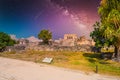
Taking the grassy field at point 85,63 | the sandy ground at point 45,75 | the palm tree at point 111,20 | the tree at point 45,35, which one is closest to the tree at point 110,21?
the palm tree at point 111,20

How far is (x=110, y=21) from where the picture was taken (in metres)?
47.2

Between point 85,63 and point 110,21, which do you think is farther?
point 110,21

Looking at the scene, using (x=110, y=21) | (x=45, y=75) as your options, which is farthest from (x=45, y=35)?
(x=45, y=75)

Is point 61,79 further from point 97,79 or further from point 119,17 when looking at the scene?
point 119,17

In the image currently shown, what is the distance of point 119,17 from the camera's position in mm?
45062

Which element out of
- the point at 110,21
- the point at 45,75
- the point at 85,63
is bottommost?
the point at 45,75

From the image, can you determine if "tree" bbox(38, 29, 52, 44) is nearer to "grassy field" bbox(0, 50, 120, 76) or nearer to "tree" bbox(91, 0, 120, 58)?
"grassy field" bbox(0, 50, 120, 76)

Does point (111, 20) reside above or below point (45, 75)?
above

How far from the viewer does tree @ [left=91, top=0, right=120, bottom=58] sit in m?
45.6

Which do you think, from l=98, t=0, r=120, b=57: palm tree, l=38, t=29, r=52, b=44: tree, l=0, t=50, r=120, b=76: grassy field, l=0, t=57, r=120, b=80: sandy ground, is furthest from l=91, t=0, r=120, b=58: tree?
l=38, t=29, r=52, b=44: tree

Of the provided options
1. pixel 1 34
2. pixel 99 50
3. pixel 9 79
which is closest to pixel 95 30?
pixel 99 50

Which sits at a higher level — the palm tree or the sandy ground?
the palm tree

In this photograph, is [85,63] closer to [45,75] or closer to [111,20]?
[111,20]

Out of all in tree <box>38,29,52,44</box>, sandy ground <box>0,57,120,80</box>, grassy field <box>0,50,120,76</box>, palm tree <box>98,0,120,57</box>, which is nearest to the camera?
sandy ground <box>0,57,120,80</box>
